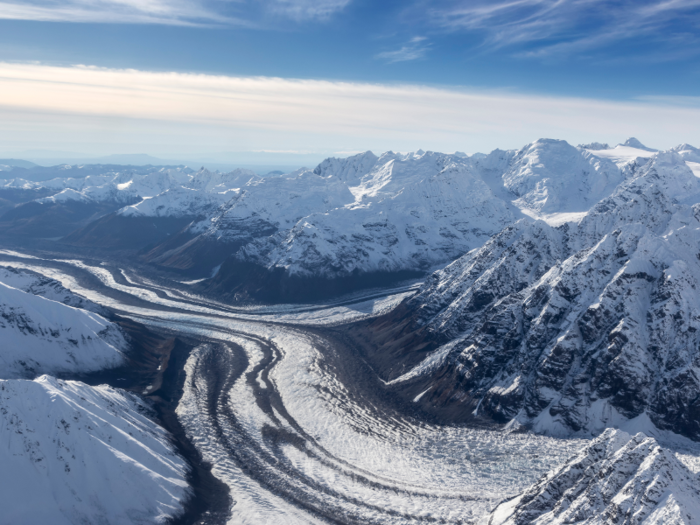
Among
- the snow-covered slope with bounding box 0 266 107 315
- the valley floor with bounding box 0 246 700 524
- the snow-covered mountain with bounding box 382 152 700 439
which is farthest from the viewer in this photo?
the snow-covered slope with bounding box 0 266 107 315

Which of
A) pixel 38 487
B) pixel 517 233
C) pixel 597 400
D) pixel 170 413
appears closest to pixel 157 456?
pixel 38 487

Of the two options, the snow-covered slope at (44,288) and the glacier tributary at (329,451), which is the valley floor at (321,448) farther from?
the snow-covered slope at (44,288)

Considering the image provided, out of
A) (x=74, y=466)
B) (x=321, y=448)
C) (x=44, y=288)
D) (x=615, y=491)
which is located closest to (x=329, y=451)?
(x=321, y=448)

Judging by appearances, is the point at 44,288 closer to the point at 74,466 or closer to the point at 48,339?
the point at 48,339

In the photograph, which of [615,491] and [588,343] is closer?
[615,491]

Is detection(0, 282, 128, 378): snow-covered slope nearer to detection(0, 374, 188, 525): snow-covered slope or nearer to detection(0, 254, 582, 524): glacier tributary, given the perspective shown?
detection(0, 254, 582, 524): glacier tributary

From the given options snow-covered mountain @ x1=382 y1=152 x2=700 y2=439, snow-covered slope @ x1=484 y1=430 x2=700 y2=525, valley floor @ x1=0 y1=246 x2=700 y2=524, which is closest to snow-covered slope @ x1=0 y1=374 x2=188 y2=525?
valley floor @ x1=0 y1=246 x2=700 y2=524
